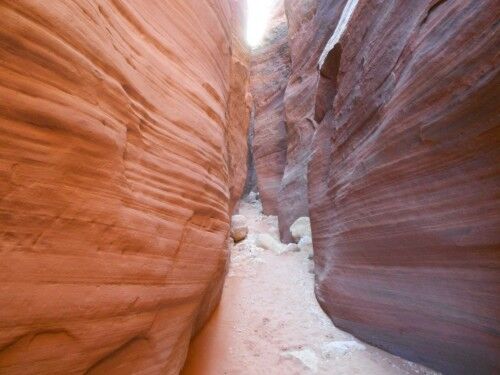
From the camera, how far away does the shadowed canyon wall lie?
9.86ft

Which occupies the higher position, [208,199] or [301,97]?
[301,97]

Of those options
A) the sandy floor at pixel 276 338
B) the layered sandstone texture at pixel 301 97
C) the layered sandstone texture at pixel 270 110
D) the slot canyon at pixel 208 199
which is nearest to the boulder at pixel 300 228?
the layered sandstone texture at pixel 301 97

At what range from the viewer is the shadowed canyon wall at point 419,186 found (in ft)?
9.86

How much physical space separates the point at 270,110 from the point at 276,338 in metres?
14.6

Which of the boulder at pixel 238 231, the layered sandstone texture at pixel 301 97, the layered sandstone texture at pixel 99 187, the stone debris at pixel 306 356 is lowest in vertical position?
the stone debris at pixel 306 356

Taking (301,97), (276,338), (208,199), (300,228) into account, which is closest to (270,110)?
(301,97)

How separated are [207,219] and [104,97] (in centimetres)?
191

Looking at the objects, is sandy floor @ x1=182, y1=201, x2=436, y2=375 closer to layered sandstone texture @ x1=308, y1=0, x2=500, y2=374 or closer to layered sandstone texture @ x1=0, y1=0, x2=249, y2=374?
layered sandstone texture @ x1=308, y1=0, x2=500, y2=374

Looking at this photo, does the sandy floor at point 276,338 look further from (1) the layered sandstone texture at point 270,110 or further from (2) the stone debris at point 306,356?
(1) the layered sandstone texture at point 270,110

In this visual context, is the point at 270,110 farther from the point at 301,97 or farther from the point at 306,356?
the point at 306,356

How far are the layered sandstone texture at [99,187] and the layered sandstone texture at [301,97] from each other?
28.3 ft

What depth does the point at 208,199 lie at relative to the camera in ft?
11.8

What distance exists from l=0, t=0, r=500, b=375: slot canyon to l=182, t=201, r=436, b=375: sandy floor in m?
0.04

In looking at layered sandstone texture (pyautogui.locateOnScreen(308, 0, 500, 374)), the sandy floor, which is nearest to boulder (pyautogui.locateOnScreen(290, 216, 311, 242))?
the sandy floor
